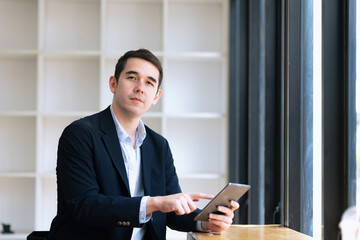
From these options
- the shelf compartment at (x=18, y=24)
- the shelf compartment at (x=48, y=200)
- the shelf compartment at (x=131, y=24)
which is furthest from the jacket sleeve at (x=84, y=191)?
the shelf compartment at (x=18, y=24)

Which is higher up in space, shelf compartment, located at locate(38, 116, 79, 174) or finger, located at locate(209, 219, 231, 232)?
shelf compartment, located at locate(38, 116, 79, 174)

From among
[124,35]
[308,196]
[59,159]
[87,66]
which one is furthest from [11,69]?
[308,196]

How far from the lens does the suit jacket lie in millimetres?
1871

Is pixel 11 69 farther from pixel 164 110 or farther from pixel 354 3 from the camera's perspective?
pixel 354 3

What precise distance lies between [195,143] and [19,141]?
4.83ft

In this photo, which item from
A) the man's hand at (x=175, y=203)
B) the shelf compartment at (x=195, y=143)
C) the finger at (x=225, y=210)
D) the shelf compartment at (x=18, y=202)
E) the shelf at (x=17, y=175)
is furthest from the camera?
the shelf compartment at (x=195, y=143)

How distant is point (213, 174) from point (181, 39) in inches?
46.6

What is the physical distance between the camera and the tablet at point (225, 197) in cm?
183

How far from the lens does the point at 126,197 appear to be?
191 cm

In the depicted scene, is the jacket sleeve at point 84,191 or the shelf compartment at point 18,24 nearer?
the jacket sleeve at point 84,191

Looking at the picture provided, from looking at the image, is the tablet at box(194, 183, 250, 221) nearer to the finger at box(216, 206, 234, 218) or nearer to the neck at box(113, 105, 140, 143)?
the finger at box(216, 206, 234, 218)

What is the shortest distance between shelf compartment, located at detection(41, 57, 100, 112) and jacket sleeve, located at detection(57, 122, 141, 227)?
96.2 inches

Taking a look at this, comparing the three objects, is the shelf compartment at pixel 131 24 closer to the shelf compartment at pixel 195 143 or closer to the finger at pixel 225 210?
the shelf compartment at pixel 195 143

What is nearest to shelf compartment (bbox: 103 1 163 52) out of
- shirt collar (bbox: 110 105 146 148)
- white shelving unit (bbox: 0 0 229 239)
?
white shelving unit (bbox: 0 0 229 239)
